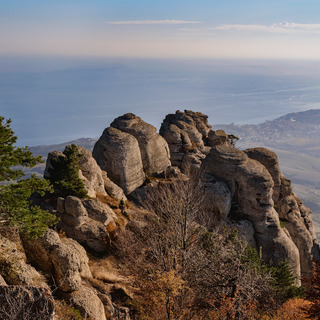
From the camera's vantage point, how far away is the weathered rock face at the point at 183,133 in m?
60.4

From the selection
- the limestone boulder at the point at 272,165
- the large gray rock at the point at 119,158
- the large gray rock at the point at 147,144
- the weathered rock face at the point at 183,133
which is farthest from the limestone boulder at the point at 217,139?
the large gray rock at the point at 119,158

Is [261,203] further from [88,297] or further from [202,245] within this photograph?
[88,297]

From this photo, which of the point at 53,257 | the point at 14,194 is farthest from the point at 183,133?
the point at 53,257

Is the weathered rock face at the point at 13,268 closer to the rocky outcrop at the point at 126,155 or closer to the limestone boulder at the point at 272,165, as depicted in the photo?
the rocky outcrop at the point at 126,155

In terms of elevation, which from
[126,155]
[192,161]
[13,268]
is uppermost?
[126,155]

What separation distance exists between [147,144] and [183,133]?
41.1 ft

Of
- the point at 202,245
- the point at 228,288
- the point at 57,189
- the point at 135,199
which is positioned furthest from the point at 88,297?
the point at 135,199

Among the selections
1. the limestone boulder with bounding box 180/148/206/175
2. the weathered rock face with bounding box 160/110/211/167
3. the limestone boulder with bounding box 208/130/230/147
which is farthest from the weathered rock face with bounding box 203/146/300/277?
the limestone boulder with bounding box 208/130/230/147

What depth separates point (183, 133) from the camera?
62.1 meters

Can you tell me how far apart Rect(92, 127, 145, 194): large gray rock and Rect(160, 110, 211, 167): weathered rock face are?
44.9 ft

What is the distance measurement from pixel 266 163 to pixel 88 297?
129ft

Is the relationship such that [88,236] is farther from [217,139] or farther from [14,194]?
[217,139]

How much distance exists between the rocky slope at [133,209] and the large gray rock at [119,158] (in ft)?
0.52

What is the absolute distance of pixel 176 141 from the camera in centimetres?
6038
